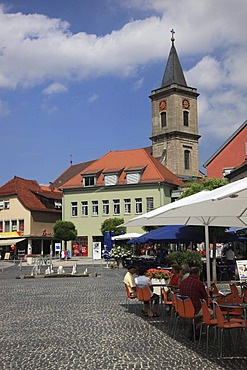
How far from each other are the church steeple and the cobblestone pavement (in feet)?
224

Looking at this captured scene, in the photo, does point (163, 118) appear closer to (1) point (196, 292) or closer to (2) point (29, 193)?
(2) point (29, 193)

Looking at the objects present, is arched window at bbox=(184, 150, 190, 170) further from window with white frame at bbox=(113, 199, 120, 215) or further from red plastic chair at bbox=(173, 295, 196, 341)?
red plastic chair at bbox=(173, 295, 196, 341)

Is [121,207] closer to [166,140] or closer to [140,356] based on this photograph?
[166,140]

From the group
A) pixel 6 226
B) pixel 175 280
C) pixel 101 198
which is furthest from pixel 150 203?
pixel 175 280

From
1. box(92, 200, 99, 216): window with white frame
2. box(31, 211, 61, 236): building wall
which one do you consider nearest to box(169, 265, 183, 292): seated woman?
box(92, 200, 99, 216): window with white frame

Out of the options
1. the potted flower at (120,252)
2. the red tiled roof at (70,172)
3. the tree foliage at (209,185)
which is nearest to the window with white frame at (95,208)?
the red tiled roof at (70,172)

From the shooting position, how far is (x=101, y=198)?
65.8 meters

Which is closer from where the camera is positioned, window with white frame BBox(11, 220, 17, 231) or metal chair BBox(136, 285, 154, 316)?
metal chair BBox(136, 285, 154, 316)

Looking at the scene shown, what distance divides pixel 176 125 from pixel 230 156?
26966 millimetres

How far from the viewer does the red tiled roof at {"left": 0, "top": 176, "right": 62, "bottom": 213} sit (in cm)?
6794

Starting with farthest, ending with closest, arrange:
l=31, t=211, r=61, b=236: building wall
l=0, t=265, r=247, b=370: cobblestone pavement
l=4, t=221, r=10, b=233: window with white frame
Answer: l=4, t=221, r=10, b=233: window with white frame → l=31, t=211, r=61, b=236: building wall → l=0, t=265, r=247, b=370: cobblestone pavement

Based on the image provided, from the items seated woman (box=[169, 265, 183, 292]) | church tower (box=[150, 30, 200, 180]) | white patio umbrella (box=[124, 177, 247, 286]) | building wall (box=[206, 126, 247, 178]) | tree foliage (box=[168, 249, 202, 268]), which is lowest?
seated woman (box=[169, 265, 183, 292])

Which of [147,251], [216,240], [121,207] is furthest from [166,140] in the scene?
[216,240]

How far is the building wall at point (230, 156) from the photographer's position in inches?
1917
